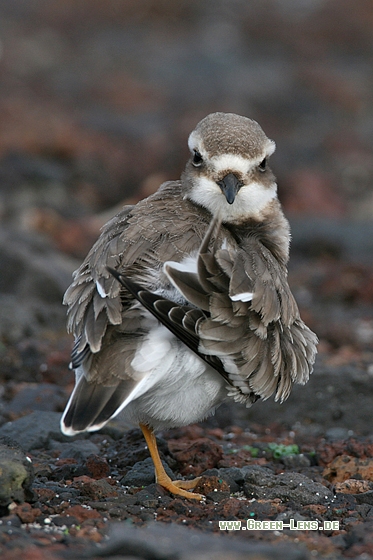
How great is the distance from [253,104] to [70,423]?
20.1 metres

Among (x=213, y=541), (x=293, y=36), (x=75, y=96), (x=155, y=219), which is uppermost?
(x=293, y=36)

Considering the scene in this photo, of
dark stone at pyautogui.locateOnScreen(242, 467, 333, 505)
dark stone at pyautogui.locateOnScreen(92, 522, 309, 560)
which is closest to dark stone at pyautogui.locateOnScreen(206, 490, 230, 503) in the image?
dark stone at pyautogui.locateOnScreen(242, 467, 333, 505)

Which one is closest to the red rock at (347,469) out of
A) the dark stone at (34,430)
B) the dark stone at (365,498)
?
the dark stone at (365,498)

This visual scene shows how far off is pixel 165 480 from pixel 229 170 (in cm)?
224

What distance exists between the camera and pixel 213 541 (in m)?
4.11

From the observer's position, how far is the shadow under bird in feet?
16.6

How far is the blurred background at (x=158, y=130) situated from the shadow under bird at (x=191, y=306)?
2.10 metres

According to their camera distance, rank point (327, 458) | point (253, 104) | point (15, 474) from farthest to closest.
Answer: point (253, 104), point (327, 458), point (15, 474)

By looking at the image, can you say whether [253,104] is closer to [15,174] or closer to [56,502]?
[15,174]

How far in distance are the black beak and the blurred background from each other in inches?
103

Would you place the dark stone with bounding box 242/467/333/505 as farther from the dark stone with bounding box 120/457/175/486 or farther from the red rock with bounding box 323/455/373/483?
the dark stone with bounding box 120/457/175/486

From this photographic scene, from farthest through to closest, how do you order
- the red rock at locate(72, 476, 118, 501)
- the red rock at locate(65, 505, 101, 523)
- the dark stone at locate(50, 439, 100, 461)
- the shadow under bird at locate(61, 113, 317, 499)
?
the dark stone at locate(50, 439, 100, 461) < the red rock at locate(72, 476, 118, 501) < the shadow under bird at locate(61, 113, 317, 499) < the red rock at locate(65, 505, 101, 523)

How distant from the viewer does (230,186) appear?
601cm

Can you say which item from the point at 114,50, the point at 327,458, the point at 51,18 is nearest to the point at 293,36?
the point at 114,50
